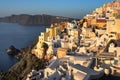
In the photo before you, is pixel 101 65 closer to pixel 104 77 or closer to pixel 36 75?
pixel 104 77

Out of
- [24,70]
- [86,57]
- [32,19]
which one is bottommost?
[32,19]

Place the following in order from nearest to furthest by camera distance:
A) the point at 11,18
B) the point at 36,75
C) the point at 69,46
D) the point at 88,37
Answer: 1. the point at 36,75
2. the point at 69,46
3. the point at 88,37
4. the point at 11,18

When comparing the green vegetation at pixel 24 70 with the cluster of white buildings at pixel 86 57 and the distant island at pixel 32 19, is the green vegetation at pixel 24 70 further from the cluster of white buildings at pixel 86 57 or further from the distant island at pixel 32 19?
the distant island at pixel 32 19

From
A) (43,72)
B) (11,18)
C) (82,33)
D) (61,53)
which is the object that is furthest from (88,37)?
(11,18)

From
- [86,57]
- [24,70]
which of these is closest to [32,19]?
[24,70]

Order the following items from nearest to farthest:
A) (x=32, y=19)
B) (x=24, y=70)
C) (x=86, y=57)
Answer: (x=86, y=57)
(x=24, y=70)
(x=32, y=19)

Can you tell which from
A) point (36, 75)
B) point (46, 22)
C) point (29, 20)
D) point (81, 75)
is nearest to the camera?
point (81, 75)

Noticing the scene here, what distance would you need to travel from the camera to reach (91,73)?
361 inches

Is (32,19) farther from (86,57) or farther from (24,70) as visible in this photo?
(86,57)

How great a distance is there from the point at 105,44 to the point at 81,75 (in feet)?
16.8

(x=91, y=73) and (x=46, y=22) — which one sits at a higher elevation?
(x=91, y=73)

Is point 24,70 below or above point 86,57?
below

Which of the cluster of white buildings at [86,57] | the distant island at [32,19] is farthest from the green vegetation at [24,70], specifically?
the distant island at [32,19]

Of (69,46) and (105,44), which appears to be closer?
(105,44)
